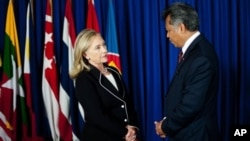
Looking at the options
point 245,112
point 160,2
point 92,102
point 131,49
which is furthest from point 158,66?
point 92,102

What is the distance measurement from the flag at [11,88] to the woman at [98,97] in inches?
56.3

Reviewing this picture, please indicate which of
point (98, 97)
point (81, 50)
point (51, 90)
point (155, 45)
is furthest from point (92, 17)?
point (98, 97)

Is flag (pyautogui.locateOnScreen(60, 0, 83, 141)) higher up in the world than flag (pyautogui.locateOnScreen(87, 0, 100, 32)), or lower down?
lower down

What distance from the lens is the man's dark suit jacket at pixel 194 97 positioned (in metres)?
1.86

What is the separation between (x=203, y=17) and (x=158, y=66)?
636mm

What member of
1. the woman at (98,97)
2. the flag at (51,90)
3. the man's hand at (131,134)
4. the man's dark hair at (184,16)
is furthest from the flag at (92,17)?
the man's dark hair at (184,16)

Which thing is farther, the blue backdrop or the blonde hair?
the blue backdrop

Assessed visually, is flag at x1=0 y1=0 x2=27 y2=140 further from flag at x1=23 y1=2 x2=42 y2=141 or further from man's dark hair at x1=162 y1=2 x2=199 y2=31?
man's dark hair at x1=162 y1=2 x2=199 y2=31

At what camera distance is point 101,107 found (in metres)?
2.14

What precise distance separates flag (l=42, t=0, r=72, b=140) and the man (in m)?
1.61

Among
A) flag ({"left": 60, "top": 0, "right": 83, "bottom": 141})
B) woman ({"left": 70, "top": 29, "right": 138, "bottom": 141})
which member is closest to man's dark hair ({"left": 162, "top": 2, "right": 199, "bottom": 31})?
woman ({"left": 70, "top": 29, "right": 138, "bottom": 141})

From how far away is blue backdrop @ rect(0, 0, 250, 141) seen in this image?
3293 millimetres

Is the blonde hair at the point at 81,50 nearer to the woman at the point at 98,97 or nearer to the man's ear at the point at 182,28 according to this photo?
the woman at the point at 98,97

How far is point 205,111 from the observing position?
6.40 feet
